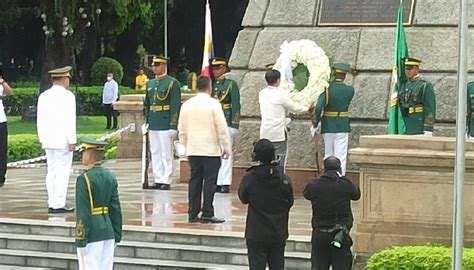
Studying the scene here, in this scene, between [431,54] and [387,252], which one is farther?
[431,54]

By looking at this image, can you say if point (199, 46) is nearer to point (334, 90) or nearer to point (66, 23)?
point (66, 23)


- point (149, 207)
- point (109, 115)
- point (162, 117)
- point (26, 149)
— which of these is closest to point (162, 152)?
point (162, 117)

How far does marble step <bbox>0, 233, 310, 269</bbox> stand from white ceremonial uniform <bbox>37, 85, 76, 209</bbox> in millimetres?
1191

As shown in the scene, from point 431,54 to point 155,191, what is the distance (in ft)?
14.6

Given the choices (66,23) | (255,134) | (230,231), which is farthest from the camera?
(66,23)

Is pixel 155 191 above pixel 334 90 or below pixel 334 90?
below

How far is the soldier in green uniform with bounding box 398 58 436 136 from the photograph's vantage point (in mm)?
14969

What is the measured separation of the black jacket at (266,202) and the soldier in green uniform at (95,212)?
1191mm

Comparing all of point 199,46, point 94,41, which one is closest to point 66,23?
point 94,41

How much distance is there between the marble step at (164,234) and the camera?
39.5 feet

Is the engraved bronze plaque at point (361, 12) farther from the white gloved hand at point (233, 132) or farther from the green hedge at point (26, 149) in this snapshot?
the green hedge at point (26, 149)

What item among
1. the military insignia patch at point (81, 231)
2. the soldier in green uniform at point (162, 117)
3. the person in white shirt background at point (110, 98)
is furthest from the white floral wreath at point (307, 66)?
the person in white shirt background at point (110, 98)

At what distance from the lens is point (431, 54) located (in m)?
16.0

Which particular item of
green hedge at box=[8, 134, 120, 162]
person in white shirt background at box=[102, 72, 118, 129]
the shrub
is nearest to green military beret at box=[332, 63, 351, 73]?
green hedge at box=[8, 134, 120, 162]
